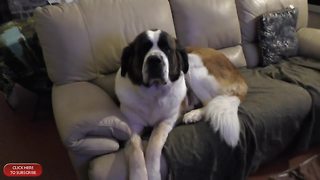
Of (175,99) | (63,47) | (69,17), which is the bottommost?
(175,99)

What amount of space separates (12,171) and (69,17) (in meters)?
0.89

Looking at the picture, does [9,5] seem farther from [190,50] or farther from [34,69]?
[190,50]

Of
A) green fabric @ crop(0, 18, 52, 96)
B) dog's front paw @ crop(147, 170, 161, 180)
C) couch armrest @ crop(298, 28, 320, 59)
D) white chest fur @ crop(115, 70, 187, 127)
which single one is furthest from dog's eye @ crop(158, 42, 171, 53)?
couch armrest @ crop(298, 28, 320, 59)

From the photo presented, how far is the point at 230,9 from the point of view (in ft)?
7.02

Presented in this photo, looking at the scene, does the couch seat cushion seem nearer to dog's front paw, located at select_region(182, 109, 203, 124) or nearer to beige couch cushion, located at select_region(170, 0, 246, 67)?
dog's front paw, located at select_region(182, 109, 203, 124)

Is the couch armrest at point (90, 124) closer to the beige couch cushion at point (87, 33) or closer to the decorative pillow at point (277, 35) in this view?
the beige couch cushion at point (87, 33)

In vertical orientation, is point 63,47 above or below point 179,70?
above

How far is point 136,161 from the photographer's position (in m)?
1.36

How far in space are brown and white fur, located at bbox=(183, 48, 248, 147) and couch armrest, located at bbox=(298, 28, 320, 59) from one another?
75 centimetres

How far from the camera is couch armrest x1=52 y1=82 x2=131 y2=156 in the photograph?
1374 millimetres

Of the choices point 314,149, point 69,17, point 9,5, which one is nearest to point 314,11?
point 314,149

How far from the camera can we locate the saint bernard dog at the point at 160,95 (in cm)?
142

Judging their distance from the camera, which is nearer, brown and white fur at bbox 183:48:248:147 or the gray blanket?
the gray blanket

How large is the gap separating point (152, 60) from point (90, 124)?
368mm
